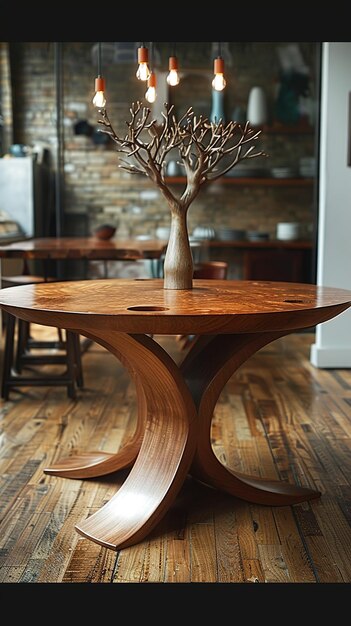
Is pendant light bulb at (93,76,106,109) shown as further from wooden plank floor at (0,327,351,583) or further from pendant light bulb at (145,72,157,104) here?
wooden plank floor at (0,327,351,583)

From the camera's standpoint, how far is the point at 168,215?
25.4 ft

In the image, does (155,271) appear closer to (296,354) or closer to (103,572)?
(296,354)

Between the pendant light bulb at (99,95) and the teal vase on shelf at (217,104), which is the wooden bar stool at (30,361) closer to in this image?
the pendant light bulb at (99,95)

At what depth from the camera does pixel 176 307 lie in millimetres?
2650

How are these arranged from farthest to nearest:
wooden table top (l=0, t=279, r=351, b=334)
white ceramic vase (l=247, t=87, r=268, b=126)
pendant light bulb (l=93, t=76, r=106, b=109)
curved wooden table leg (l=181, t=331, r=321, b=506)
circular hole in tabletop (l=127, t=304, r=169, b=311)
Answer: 1. white ceramic vase (l=247, t=87, r=268, b=126)
2. pendant light bulb (l=93, t=76, r=106, b=109)
3. curved wooden table leg (l=181, t=331, r=321, b=506)
4. circular hole in tabletop (l=127, t=304, r=169, b=311)
5. wooden table top (l=0, t=279, r=351, b=334)

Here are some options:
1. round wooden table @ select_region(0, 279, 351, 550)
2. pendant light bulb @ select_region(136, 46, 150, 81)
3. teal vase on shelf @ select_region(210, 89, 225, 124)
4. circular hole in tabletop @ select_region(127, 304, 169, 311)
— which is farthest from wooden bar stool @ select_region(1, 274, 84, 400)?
teal vase on shelf @ select_region(210, 89, 225, 124)

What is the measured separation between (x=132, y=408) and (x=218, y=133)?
1.85 meters

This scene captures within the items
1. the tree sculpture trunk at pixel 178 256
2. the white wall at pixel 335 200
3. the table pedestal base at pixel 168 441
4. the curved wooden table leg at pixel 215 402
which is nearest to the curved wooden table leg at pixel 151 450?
the table pedestal base at pixel 168 441

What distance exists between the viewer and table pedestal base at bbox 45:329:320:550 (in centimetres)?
275

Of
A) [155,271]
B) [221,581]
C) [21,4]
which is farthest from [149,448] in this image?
[155,271]

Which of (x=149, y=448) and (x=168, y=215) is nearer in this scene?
(x=149, y=448)

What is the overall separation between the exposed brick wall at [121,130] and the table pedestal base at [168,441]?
4638 millimetres

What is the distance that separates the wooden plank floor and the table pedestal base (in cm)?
7

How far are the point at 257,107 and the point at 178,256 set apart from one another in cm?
461
